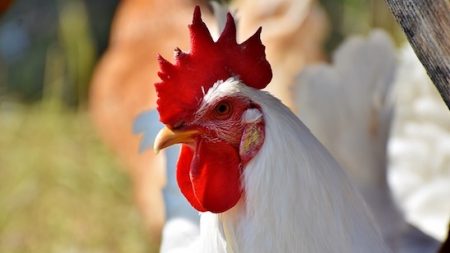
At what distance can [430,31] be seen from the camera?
169cm

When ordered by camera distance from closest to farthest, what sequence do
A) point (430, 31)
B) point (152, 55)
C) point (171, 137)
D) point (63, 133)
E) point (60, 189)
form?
1. point (430, 31)
2. point (171, 137)
3. point (152, 55)
4. point (60, 189)
5. point (63, 133)

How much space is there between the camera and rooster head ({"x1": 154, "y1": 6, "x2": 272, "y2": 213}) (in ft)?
6.68

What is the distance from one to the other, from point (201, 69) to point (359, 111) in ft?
5.00

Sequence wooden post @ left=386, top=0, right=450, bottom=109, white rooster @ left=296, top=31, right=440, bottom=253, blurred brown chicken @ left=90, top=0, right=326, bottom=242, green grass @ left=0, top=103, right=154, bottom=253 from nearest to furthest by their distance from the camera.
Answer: wooden post @ left=386, top=0, right=450, bottom=109, white rooster @ left=296, top=31, right=440, bottom=253, blurred brown chicken @ left=90, top=0, right=326, bottom=242, green grass @ left=0, top=103, right=154, bottom=253

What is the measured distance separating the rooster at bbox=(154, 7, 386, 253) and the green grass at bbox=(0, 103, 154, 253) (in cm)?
215

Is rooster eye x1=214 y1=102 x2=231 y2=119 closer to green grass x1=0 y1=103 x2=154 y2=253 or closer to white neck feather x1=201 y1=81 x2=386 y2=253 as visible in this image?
white neck feather x1=201 y1=81 x2=386 y2=253

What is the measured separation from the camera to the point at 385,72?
3568 mm

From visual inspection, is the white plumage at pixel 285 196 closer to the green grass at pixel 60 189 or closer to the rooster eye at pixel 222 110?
the rooster eye at pixel 222 110

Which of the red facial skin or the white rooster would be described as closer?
the red facial skin

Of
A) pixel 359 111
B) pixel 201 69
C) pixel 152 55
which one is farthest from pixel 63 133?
pixel 201 69

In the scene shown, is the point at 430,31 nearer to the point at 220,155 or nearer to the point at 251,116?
the point at 251,116

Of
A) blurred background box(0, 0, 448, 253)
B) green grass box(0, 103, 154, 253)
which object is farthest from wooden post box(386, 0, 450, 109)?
green grass box(0, 103, 154, 253)

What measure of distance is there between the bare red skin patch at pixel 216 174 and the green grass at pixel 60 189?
2.12 m

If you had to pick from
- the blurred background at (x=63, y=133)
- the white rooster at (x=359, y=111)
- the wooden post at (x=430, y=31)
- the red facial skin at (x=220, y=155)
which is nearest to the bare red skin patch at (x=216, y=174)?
the red facial skin at (x=220, y=155)
